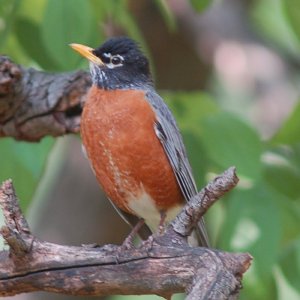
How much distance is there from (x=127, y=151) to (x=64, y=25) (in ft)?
2.64

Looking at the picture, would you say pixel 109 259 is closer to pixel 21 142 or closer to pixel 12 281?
pixel 12 281

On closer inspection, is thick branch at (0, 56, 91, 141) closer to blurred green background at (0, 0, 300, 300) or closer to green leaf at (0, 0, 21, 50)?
blurred green background at (0, 0, 300, 300)

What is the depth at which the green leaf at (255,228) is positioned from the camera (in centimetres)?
519

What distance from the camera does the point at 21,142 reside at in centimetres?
560

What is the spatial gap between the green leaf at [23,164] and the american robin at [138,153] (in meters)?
0.32

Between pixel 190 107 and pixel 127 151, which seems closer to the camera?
pixel 127 151

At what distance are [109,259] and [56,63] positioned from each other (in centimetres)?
161

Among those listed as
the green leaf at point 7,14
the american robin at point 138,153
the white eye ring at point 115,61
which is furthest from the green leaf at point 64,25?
the white eye ring at point 115,61

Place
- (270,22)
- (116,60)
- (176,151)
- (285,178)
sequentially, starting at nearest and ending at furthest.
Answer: (176,151) < (285,178) < (116,60) < (270,22)

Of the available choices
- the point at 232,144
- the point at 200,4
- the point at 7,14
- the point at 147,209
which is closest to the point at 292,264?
the point at 232,144

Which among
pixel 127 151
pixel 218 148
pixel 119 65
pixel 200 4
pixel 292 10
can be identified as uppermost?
pixel 292 10

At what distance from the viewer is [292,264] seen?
552cm

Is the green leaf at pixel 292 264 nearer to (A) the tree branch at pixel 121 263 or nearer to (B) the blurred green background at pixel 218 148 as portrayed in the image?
(B) the blurred green background at pixel 218 148

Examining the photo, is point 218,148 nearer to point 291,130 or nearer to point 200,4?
point 291,130
